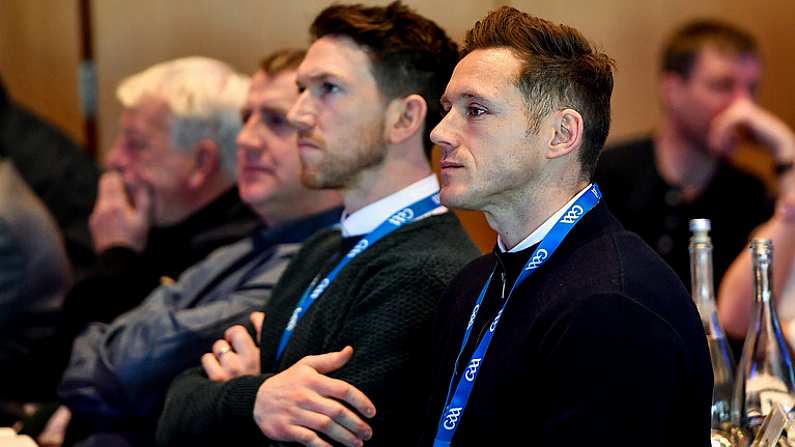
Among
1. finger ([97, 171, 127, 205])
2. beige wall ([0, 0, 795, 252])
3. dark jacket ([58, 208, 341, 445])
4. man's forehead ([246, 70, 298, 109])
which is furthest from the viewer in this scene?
beige wall ([0, 0, 795, 252])

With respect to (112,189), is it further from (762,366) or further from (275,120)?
(762,366)

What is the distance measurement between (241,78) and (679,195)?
1517mm

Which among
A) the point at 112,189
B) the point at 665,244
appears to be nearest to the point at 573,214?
the point at 112,189

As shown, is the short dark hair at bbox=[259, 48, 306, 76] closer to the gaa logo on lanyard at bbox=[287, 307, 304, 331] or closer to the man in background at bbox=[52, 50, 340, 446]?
the man in background at bbox=[52, 50, 340, 446]

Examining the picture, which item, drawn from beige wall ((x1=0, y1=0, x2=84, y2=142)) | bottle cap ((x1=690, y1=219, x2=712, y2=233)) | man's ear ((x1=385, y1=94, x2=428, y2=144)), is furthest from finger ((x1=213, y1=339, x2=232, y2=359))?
beige wall ((x1=0, y1=0, x2=84, y2=142))

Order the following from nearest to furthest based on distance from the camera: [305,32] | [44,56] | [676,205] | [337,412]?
[337,412], [676,205], [305,32], [44,56]

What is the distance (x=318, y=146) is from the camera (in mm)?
2094

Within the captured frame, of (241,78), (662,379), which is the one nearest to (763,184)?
(241,78)

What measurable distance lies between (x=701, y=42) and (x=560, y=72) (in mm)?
2589

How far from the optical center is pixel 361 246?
202cm

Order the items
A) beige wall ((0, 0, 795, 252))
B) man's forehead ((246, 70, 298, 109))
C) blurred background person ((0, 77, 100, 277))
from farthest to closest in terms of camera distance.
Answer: beige wall ((0, 0, 795, 252)) < blurred background person ((0, 77, 100, 277)) < man's forehead ((246, 70, 298, 109))

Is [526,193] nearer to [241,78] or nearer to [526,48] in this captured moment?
[526,48]

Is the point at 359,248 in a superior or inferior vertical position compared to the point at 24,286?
superior

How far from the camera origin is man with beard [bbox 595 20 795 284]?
149 inches
